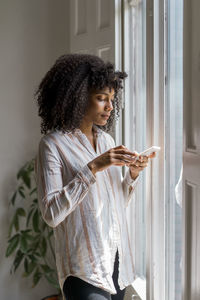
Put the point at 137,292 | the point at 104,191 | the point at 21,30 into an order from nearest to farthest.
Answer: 1. the point at 104,191
2. the point at 137,292
3. the point at 21,30

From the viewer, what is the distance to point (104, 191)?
5.32ft

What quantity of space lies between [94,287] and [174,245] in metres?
0.48

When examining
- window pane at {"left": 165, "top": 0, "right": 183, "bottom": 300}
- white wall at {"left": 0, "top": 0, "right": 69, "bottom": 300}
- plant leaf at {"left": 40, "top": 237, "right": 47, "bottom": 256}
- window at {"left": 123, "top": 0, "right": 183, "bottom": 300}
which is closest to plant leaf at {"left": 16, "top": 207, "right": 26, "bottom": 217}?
white wall at {"left": 0, "top": 0, "right": 69, "bottom": 300}

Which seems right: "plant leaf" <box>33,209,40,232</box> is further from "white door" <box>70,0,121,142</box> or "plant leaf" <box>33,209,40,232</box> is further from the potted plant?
"white door" <box>70,0,121,142</box>

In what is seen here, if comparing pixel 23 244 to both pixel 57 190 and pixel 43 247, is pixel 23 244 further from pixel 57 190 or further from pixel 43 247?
pixel 57 190

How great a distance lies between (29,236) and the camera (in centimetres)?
305

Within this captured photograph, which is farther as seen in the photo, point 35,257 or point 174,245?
point 35,257

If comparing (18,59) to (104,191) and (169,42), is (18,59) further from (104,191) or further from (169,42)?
(104,191)

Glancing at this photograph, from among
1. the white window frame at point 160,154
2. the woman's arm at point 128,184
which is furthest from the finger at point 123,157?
the white window frame at point 160,154

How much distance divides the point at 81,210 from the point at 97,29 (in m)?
1.32

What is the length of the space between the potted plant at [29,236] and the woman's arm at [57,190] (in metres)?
1.59

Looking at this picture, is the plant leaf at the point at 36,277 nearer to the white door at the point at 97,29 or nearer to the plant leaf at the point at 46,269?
the plant leaf at the point at 46,269

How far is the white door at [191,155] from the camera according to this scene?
4.33 ft

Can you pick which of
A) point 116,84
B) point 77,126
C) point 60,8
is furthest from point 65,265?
point 60,8
